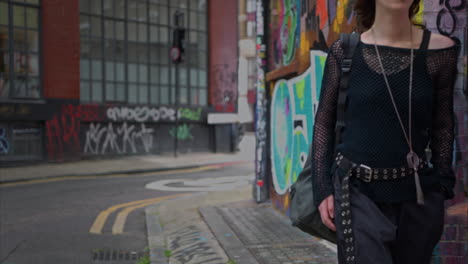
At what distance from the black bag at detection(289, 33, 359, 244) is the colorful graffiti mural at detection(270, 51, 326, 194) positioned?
9.30ft

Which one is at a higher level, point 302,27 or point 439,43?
point 302,27

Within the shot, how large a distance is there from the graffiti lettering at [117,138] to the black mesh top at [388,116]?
15.6 meters

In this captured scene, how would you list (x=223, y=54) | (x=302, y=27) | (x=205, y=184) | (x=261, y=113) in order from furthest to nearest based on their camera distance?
1. (x=223, y=54)
2. (x=205, y=184)
3. (x=261, y=113)
4. (x=302, y=27)

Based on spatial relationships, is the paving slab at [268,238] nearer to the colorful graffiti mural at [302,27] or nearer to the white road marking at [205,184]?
the colorful graffiti mural at [302,27]

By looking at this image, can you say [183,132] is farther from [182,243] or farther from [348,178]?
[348,178]

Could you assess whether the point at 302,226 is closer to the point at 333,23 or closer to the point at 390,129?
the point at 390,129

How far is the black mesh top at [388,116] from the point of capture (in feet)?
6.34

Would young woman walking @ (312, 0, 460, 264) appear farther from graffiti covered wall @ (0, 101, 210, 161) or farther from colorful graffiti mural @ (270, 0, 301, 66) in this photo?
graffiti covered wall @ (0, 101, 210, 161)

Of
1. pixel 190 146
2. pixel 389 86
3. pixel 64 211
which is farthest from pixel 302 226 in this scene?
pixel 190 146

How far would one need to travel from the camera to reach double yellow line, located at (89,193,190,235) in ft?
20.5

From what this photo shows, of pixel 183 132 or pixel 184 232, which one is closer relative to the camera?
pixel 184 232

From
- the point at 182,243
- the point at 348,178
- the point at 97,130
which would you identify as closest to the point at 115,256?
the point at 182,243

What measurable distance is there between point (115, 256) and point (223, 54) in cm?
1652

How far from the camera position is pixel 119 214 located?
23.7ft
